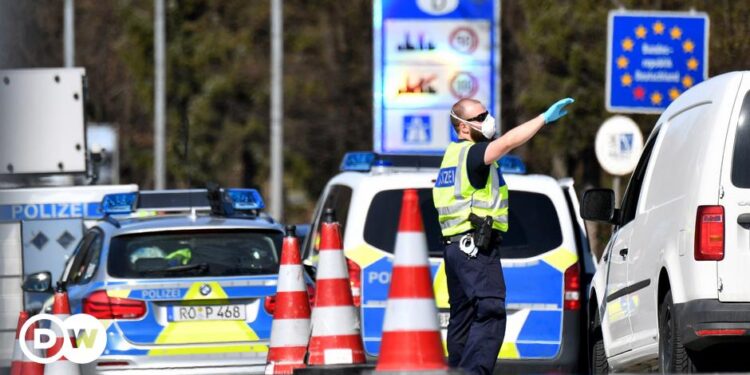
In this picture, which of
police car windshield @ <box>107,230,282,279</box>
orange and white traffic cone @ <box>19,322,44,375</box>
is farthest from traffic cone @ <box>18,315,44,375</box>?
police car windshield @ <box>107,230,282,279</box>

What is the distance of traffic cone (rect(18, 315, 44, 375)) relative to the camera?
11.2 meters

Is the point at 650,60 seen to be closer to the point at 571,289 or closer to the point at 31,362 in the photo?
the point at 571,289

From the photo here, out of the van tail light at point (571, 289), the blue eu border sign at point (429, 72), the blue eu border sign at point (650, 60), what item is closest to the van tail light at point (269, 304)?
the van tail light at point (571, 289)

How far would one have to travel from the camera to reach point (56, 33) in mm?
51719

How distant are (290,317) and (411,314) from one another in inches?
83.8

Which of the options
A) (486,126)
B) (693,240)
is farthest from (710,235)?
(486,126)

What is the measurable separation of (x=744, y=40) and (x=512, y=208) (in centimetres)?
836

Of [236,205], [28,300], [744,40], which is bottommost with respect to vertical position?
[28,300]

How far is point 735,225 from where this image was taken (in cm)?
878

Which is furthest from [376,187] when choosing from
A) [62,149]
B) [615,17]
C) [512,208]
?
[62,149]

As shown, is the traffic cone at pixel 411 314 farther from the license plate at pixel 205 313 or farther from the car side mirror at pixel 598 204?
the license plate at pixel 205 313

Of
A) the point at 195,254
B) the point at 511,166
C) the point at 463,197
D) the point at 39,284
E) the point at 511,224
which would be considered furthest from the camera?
the point at 511,166

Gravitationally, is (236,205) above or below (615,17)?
below

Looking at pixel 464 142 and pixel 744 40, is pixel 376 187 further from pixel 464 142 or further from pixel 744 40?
pixel 744 40
